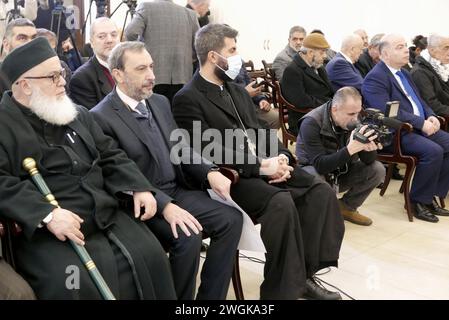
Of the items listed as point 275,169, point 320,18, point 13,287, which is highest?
point 320,18

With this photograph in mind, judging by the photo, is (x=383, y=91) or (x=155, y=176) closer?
(x=155, y=176)

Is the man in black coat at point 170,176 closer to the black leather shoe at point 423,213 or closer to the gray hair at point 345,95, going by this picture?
the gray hair at point 345,95

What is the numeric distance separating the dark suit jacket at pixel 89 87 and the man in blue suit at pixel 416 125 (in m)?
2.09

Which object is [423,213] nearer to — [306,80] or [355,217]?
[355,217]

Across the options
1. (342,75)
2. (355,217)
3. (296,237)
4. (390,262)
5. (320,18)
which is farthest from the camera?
(320,18)

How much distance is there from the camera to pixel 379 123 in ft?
10.6

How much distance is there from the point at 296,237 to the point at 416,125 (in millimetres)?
1960

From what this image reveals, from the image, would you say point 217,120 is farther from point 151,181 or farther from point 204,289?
point 204,289

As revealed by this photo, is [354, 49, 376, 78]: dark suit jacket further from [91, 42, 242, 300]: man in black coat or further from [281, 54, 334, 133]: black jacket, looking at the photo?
[91, 42, 242, 300]: man in black coat

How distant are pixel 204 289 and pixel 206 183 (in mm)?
493

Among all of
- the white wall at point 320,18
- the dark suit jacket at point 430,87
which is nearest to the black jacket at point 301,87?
the dark suit jacket at point 430,87

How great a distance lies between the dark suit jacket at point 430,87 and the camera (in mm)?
4223

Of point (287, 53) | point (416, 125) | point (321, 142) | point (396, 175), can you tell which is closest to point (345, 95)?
point (321, 142)

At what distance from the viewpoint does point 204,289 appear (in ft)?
7.04
